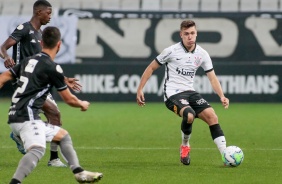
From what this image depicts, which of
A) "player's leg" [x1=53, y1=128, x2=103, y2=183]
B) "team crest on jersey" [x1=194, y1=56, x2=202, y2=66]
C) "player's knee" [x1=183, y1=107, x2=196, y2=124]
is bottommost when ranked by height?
"player's knee" [x1=183, y1=107, x2=196, y2=124]

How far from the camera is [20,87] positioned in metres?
8.36

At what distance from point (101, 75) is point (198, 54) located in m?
12.8

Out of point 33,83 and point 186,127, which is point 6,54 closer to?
point 186,127

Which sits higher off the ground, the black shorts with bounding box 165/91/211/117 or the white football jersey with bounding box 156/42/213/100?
the white football jersey with bounding box 156/42/213/100

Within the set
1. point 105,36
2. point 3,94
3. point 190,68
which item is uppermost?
point 190,68

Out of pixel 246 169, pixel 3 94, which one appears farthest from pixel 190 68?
pixel 3 94

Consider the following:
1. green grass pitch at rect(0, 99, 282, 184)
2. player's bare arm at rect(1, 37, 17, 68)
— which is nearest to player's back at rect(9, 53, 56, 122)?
green grass pitch at rect(0, 99, 282, 184)

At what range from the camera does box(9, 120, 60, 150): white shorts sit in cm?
819

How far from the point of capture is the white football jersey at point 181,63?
11.4 meters

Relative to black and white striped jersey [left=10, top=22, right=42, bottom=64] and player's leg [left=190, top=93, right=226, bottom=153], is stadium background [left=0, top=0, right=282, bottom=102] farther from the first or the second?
black and white striped jersey [left=10, top=22, right=42, bottom=64]

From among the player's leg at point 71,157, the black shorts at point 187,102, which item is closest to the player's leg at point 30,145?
the player's leg at point 71,157

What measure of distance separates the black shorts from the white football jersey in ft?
0.25

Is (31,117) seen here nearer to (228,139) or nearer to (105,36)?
(228,139)

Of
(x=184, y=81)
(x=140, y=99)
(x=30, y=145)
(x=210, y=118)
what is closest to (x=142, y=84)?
(x=140, y=99)
